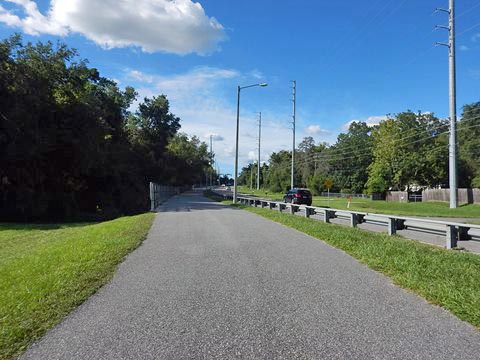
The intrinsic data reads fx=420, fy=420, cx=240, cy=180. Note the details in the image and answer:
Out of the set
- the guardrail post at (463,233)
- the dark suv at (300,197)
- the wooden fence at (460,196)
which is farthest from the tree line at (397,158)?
the guardrail post at (463,233)

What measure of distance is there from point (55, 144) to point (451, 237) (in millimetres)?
30228

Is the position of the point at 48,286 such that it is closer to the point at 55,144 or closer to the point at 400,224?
the point at 400,224

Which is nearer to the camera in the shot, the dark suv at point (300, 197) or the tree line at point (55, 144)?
→ the tree line at point (55, 144)

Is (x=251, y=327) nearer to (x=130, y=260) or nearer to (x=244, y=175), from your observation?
(x=130, y=260)

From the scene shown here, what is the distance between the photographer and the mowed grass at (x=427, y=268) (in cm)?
581

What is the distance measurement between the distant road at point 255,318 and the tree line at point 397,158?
5895cm

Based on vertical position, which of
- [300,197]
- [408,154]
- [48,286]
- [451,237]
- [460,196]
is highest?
[408,154]

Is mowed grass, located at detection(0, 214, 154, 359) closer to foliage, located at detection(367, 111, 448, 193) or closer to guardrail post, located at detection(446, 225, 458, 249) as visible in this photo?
guardrail post, located at detection(446, 225, 458, 249)

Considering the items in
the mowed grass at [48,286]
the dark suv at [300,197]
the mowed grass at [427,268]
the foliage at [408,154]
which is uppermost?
the foliage at [408,154]

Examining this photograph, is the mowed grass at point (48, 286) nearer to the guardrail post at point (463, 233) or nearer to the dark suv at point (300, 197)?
the guardrail post at point (463, 233)

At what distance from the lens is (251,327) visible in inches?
190

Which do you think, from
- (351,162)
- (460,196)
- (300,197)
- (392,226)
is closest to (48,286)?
(392,226)

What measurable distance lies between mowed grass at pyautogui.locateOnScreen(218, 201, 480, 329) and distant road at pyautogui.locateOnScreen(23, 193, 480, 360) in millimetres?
257

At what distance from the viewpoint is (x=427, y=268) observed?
7.99 m
